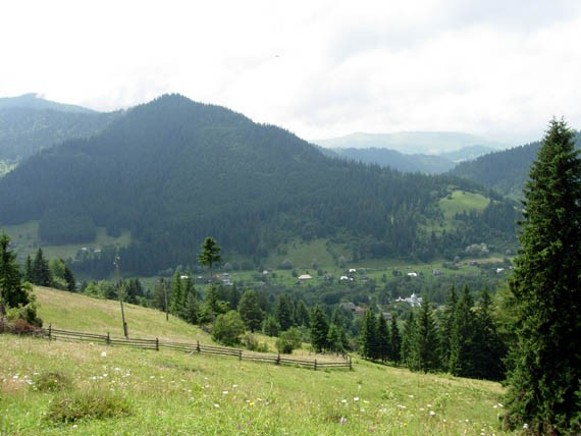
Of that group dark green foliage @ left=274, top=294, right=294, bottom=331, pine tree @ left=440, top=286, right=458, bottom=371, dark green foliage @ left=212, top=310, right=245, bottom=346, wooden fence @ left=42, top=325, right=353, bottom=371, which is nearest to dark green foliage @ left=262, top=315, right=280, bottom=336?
dark green foliage @ left=274, top=294, right=294, bottom=331

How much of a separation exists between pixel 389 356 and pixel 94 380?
88.0 metres

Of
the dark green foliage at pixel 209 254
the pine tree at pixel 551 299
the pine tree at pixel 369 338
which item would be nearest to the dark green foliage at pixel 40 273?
the dark green foliage at pixel 209 254

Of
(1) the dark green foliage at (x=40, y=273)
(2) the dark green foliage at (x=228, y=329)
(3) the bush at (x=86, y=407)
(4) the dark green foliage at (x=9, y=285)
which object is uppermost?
(3) the bush at (x=86, y=407)

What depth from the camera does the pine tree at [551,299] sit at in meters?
22.0

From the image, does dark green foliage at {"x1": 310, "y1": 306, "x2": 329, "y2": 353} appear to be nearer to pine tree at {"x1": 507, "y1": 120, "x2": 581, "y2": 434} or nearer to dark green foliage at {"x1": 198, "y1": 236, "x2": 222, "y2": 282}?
dark green foliage at {"x1": 198, "y1": 236, "x2": 222, "y2": 282}

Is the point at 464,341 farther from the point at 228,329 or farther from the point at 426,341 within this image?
the point at 228,329

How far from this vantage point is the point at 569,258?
22391 millimetres

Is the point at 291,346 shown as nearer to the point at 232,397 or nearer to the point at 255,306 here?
the point at 232,397

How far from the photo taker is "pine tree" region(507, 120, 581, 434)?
22.0m

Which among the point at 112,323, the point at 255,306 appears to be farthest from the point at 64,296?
the point at 255,306

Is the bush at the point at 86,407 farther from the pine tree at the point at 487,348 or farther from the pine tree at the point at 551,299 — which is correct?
the pine tree at the point at 487,348

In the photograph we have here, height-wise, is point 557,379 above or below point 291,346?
above

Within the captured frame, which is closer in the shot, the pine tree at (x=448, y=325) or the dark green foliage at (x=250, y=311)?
the pine tree at (x=448, y=325)

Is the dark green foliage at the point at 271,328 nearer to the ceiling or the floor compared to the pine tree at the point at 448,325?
nearer to the floor
